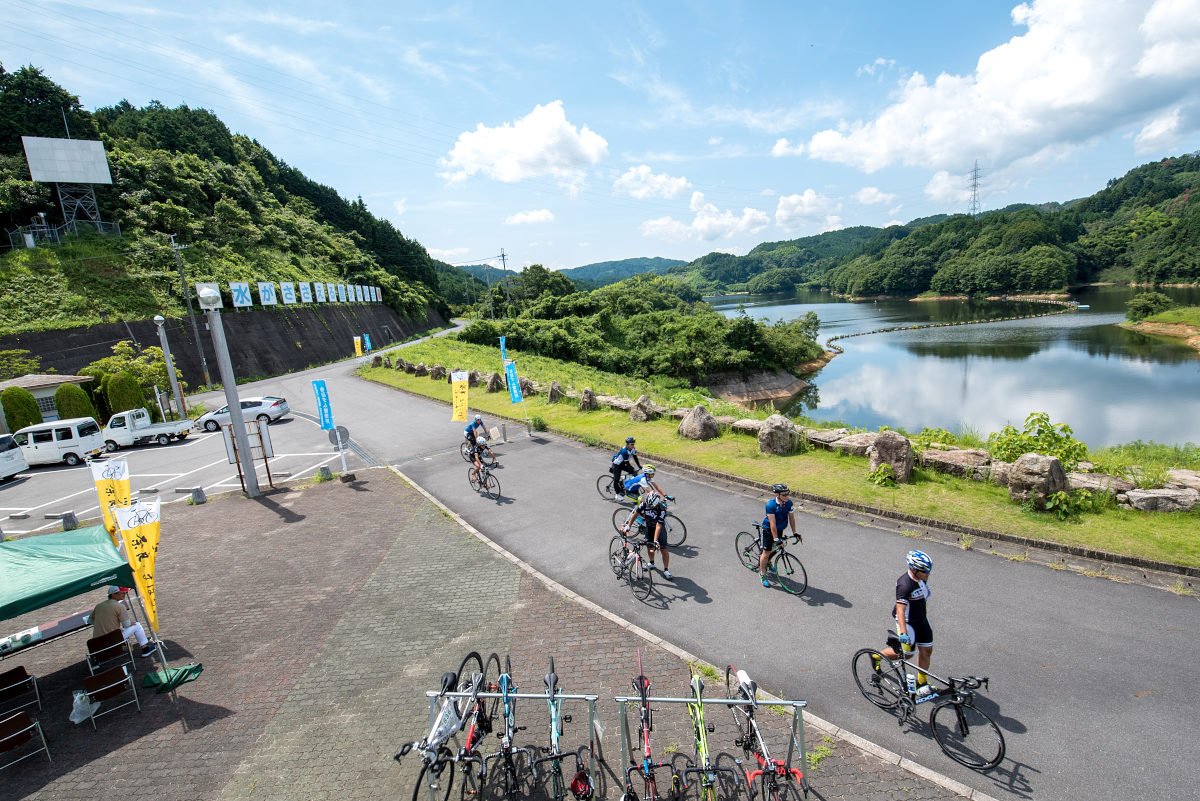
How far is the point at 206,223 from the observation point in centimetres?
5106

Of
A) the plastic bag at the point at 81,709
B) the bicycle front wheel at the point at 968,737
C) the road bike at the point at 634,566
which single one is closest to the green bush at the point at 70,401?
the plastic bag at the point at 81,709

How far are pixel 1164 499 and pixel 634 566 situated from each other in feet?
30.5

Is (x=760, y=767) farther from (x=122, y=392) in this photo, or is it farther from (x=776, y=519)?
(x=122, y=392)

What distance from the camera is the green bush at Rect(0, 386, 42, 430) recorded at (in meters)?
21.2

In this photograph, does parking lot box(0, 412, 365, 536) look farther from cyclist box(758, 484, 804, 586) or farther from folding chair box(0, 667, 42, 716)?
cyclist box(758, 484, 804, 586)

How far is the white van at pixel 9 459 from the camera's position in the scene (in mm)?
17797

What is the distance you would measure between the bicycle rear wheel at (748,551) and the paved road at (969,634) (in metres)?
0.22

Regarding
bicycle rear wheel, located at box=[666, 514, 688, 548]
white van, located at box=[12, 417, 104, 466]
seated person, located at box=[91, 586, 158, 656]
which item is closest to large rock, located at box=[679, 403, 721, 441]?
bicycle rear wheel, located at box=[666, 514, 688, 548]

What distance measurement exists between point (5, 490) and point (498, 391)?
17900mm

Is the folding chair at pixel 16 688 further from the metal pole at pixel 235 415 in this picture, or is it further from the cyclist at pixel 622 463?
the cyclist at pixel 622 463

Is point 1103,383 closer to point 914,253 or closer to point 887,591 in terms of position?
point 887,591

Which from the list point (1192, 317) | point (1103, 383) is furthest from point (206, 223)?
point (1192, 317)

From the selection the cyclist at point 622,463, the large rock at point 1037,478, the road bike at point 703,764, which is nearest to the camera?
the road bike at point 703,764

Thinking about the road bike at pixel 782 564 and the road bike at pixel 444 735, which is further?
the road bike at pixel 782 564
